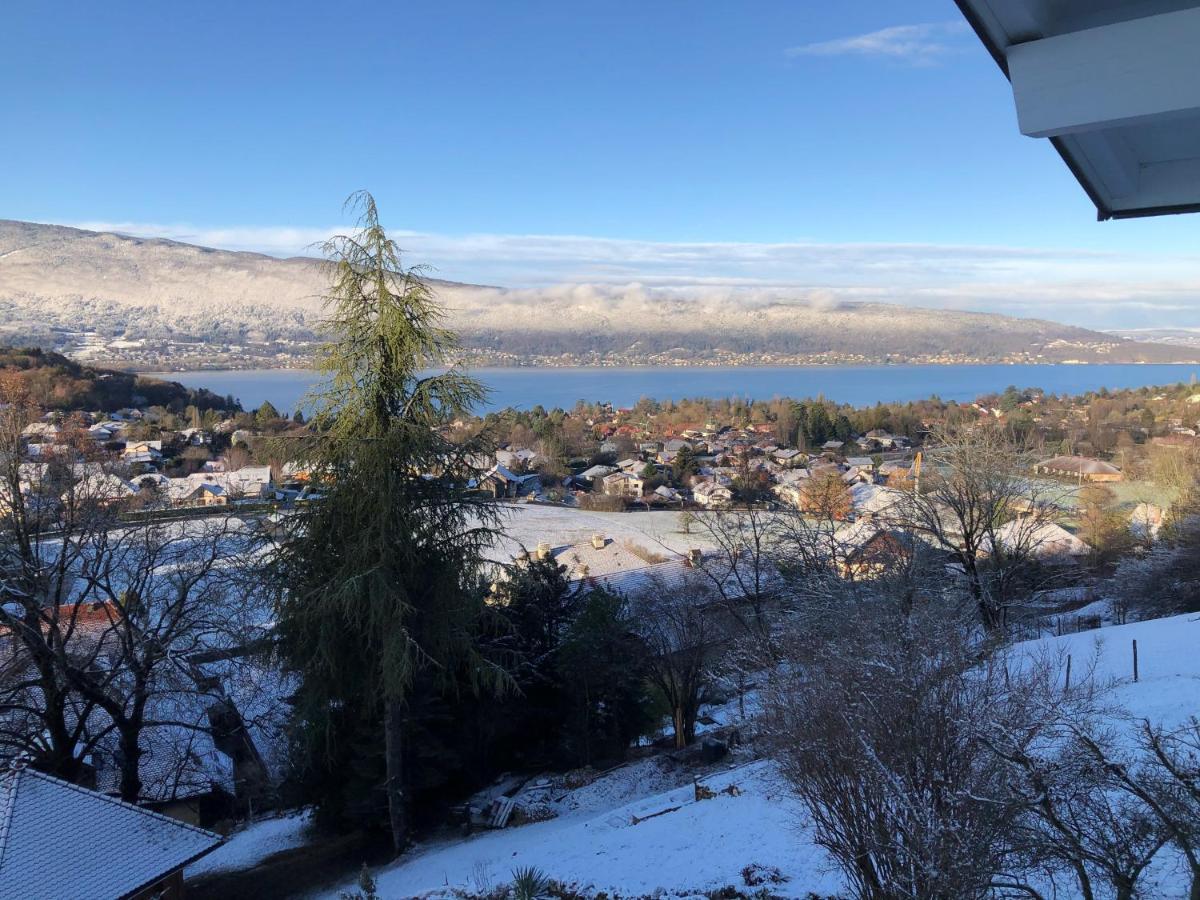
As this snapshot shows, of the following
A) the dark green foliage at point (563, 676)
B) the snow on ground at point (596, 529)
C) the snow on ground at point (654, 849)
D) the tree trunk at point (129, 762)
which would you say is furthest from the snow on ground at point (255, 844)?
the snow on ground at point (596, 529)

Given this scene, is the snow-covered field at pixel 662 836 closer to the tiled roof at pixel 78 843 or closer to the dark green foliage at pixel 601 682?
the dark green foliage at pixel 601 682

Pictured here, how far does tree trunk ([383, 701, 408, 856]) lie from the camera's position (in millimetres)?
9906

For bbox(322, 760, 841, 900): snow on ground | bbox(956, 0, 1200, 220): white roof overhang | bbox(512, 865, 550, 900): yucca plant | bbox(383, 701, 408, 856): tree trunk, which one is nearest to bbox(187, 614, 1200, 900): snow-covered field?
bbox(322, 760, 841, 900): snow on ground

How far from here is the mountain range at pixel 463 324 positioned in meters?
96.9

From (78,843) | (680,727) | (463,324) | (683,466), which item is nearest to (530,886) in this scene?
(78,843)

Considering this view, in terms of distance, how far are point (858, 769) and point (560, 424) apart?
178ft

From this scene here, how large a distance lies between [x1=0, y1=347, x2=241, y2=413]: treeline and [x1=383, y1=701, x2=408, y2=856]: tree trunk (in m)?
28.7

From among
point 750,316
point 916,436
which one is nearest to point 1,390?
point 916,436

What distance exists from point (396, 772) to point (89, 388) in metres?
40.8

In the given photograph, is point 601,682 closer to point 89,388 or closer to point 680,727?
point 680,727

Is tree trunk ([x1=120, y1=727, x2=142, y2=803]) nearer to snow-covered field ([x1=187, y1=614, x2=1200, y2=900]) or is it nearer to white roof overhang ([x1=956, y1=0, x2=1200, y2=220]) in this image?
snow-covered field ([x1=187, y1=614, x2=1200, y2=900])

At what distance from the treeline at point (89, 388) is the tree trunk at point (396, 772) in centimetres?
2866

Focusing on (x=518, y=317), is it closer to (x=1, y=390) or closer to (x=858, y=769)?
(x=1, y=390)

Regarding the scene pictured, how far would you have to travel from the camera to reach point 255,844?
11484mm
